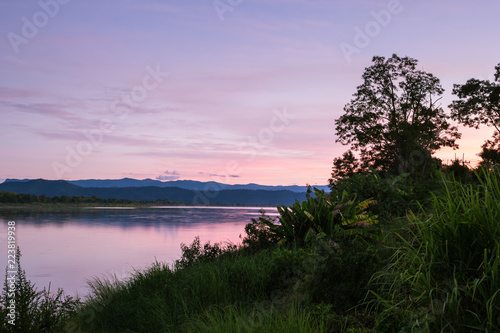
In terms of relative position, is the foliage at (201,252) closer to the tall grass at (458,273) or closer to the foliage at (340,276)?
the foliage at (340,276)

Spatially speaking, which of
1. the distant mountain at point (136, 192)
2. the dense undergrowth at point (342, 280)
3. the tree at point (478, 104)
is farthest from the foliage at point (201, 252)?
the distant mountain at point (136, 192)

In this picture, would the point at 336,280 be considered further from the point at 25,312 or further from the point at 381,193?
the point at 381,193

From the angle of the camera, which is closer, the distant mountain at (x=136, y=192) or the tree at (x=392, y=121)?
the tree at (x=392, y=121)

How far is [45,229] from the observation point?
48.2m

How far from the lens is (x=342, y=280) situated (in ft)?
19.1

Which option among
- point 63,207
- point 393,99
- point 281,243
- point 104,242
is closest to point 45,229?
point 104,242

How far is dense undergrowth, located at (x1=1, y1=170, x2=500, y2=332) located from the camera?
4.02 metres

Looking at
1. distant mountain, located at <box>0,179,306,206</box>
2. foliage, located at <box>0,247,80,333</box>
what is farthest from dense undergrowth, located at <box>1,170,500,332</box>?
distant mountain, located at <box>0,179,306,206</box>

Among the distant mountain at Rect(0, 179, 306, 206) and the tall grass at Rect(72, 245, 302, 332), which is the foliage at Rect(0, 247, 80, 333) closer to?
the tall grass at Rect(72, 245, 302, 332)

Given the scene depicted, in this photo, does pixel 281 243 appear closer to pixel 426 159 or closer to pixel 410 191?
pixel 410 191

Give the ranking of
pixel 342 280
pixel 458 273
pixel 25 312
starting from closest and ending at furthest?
1. pixel 458 273
2. pixel 342 280
3. pixel 25 312

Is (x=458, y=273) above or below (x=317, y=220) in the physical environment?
below

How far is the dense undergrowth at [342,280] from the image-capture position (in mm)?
4023

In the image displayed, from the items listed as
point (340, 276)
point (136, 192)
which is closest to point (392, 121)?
point (340, 276)
